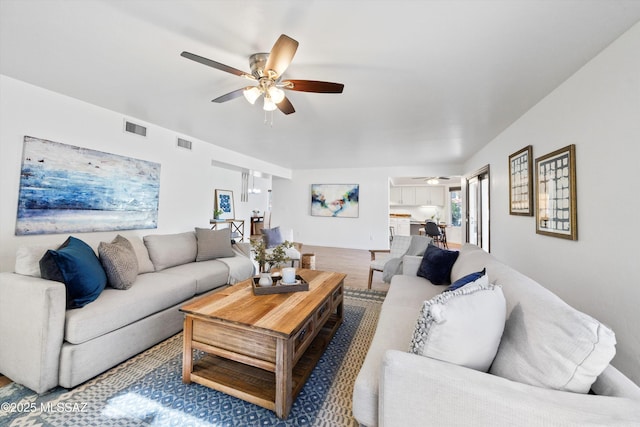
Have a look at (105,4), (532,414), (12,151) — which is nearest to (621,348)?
(532,414)

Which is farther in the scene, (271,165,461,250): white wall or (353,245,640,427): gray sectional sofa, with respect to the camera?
(271,165,461,250): white wall

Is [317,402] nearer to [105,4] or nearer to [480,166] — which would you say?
[105,4]

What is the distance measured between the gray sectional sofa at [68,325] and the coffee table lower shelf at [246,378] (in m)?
0.58

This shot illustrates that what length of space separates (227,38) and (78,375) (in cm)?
245

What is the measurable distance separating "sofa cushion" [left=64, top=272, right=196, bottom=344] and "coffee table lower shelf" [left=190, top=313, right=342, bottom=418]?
2.09ft

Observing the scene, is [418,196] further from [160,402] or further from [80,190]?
[160,402]

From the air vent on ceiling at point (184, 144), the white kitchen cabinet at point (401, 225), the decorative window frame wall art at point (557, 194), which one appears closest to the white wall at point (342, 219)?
the white kitchen cabinet at point (401, 225)

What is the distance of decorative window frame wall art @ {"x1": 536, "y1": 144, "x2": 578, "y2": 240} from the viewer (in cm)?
215

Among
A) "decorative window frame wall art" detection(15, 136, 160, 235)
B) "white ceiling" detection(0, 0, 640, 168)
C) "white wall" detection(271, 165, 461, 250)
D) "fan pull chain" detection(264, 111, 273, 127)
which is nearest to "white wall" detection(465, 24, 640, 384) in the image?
"white ceiling" detection(0, 0, 640, 168)

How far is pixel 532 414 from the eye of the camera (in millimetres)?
782

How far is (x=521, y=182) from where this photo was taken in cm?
313

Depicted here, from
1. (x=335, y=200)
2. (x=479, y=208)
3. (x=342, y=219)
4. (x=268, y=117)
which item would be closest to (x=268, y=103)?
(x=268, y=117)

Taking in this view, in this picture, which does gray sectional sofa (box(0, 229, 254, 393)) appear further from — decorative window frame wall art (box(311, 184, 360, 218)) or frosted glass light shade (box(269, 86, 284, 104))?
decorative window frame wall art (box(311, 184, 360, 218))

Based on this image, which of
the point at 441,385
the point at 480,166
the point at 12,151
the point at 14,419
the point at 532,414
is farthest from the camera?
the point at 480,166
